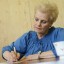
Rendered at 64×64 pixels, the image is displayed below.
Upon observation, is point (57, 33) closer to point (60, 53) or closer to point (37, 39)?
point (37, 39)

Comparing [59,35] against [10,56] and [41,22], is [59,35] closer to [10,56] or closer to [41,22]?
[41,22]

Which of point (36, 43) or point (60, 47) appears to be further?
point (36, 43)

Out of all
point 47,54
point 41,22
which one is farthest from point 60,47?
point 41,22

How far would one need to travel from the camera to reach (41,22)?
1634 millimetres

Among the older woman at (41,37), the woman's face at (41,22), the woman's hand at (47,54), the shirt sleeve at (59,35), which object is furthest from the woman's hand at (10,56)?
the shirt sleeve at (59,35)

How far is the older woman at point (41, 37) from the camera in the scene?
1.63 metres

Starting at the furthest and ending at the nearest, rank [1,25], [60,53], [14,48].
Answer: [1,25], [14,48], [60,53]

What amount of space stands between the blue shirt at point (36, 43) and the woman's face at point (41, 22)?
0.08 metres

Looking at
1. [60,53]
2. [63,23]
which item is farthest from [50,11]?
[63,23]

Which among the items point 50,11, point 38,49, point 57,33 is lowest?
point 38,49

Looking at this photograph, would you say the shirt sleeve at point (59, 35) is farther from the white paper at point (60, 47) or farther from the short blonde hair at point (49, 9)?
the white paper at point (60, 47)

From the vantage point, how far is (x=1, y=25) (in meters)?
2.42

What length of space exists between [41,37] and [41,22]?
16cm

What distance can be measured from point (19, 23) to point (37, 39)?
2.55 feet
